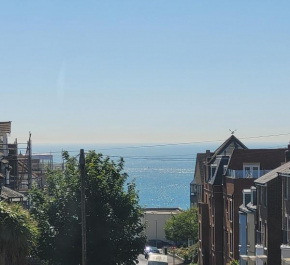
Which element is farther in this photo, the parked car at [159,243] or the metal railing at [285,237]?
the parked car at [159,243]

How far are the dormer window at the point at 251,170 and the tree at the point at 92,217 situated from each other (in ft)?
49.3

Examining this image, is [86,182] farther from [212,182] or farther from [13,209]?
[212,182]

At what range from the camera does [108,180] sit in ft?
151

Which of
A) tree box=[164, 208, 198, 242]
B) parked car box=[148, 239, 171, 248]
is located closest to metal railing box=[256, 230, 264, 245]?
tree box=[164, 208, 198, 242]

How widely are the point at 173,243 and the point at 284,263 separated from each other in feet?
225

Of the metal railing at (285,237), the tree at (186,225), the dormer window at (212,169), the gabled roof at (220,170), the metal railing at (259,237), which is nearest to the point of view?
the metal railing at (285,237)

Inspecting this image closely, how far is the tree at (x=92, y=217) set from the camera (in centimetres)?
4397

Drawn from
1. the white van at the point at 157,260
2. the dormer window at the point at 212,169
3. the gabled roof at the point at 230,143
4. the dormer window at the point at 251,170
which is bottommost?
the white van at the point at 157,260

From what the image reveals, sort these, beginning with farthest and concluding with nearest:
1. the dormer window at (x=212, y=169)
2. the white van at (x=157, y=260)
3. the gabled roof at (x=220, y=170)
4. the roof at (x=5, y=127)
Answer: the dormer window at (x=212, y=169) → the white van at (x=157, y=260) → the gabled roof at (x=220, y=170) → the roof at (x=5, y=127)

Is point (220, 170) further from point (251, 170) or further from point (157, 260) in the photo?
point (157, 260)

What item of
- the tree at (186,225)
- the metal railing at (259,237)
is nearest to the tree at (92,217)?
the metal railing at (259,237)

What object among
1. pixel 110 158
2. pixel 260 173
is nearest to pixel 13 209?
pixel 110 158

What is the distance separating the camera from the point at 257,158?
6084 centimetres

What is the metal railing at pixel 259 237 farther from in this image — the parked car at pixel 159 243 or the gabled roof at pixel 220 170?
the parked car at pixel 159 243
